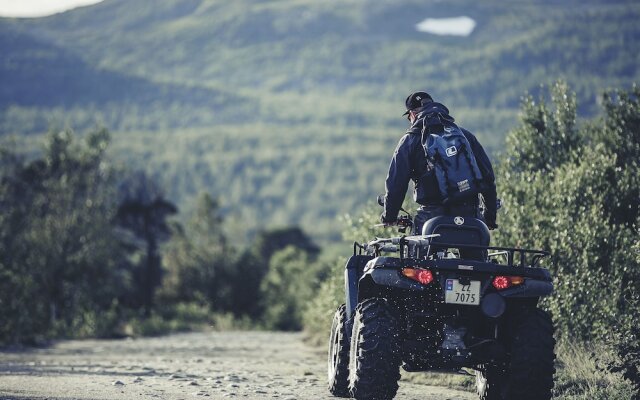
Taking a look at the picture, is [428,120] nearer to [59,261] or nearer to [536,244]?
[536,244]

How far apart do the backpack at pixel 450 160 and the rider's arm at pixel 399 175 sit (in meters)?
0.19

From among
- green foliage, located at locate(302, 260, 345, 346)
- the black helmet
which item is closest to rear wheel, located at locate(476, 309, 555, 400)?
the black helmet

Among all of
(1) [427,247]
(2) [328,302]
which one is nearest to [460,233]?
(1) [427,247]

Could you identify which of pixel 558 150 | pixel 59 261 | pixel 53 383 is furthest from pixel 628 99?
pixel 59 261

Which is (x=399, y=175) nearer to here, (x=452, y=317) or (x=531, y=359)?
(x=452, y=317)

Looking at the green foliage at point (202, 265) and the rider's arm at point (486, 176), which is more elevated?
the rider's arm at point (486, 176)

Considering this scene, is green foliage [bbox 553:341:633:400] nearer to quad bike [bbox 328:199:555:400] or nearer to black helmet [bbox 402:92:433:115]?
quad bike [bbox 328:199:555:400]

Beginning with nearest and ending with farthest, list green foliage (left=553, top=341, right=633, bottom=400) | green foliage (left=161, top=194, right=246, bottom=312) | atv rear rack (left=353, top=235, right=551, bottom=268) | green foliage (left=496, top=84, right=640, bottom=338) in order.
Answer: atv rear rack (left=353, top=235, right=551, bottom=268) → green foliage (left=553, top=341, right=633, bottom=400) → green foliage (left=496, top=84, right=640, bottom=338) → green foliage (left=161, top=194, right=246, bottom=312)

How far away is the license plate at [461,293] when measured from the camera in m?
10.0

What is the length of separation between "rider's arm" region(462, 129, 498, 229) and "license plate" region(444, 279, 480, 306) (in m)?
1.38

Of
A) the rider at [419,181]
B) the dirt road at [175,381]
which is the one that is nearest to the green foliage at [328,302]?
the dirt road at [175,381]

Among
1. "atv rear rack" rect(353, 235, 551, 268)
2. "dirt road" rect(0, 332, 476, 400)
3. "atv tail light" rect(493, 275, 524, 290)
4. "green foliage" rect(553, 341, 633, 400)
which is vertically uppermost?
"atv rear rack" rect(353, 235, 551, 268)

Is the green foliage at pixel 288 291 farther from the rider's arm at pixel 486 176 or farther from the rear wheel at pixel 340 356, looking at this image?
the rider's arm at pixel 486 176

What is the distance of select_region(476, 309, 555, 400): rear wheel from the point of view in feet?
33.1
